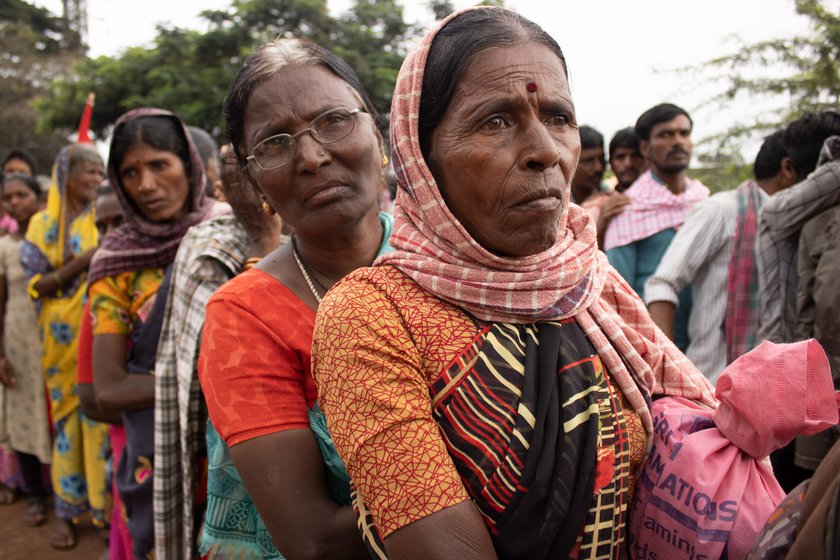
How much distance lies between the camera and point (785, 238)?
3.25 metres

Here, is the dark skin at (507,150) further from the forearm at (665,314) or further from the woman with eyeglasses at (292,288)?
the forearm at (665,314)

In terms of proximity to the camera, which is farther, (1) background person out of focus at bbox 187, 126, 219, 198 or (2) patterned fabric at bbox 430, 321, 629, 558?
(1) background person out of focus at bbox 187, 126, 219, 198

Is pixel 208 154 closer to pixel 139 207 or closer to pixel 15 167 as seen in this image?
pixel 139 207

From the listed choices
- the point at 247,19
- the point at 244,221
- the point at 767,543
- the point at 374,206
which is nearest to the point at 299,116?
the point at 374,206

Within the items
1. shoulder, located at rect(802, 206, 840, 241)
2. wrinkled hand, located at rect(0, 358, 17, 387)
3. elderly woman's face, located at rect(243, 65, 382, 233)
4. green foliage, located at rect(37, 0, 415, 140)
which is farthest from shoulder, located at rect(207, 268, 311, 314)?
green foliage, located at rect(37, 0, 415, 140)

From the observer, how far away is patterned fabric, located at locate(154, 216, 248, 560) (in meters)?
2.21

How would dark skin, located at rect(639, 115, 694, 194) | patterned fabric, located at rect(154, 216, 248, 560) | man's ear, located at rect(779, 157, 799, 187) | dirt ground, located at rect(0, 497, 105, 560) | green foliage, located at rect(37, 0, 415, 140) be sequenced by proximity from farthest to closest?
green foliage, located at rect(37, 0, 415, 140) → dirt ground, located at rect(0, 497, 105, 560) → dark skin, located at rect(639, 115, 694, 194) → man's ear, located at rect(779, 157, 799, 187) → patterned fabric, located at rect(154, 216, 248, 560)

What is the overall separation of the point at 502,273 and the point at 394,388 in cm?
30

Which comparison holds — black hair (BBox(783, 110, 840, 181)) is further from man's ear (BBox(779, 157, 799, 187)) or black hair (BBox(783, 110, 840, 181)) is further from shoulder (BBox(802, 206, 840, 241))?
shoulder (BBox(802, 206, 840, 241))

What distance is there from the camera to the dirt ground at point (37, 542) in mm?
4766

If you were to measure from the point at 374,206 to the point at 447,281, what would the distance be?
828 mm

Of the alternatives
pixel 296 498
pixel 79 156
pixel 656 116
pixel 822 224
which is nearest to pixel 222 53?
pixel 79 156

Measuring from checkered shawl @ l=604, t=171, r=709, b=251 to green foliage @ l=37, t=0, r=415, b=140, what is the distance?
11.1 metres

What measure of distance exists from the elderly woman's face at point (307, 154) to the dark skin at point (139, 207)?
132cm
